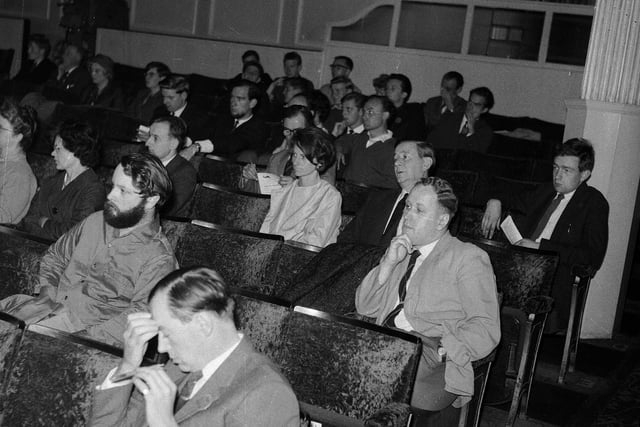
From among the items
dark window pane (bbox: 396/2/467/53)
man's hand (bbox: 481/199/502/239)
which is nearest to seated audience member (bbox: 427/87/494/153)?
dark window pane (bbox: 396/2/467/53)

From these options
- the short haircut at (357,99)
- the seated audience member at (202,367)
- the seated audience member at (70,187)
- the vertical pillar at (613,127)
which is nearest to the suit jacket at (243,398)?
the seated audience member at (202,367)

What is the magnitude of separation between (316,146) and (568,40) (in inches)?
186

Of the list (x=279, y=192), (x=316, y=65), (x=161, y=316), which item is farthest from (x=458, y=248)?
(x=316, y=65)

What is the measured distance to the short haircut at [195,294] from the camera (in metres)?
1.78

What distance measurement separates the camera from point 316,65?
374 inches

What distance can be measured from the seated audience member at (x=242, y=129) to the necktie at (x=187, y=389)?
13.3 feet

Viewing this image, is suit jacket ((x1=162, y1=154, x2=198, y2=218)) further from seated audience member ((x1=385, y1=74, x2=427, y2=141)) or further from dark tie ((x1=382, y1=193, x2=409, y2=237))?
seated audience member ((x1=385, y1=74, x2=427, y2=141))

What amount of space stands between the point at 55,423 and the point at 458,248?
143 centimetres

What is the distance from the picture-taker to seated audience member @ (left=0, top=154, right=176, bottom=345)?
2746mm

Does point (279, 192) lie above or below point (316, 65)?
below

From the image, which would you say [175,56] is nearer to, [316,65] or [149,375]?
[316,65]

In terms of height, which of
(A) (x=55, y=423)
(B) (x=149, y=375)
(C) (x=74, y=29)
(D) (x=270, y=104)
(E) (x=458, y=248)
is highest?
(C) (x=74, y=29)

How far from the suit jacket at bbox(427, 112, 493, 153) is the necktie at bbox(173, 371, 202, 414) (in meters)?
5.13

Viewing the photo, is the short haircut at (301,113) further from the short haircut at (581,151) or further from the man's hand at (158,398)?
the man's hand at (158,398)
